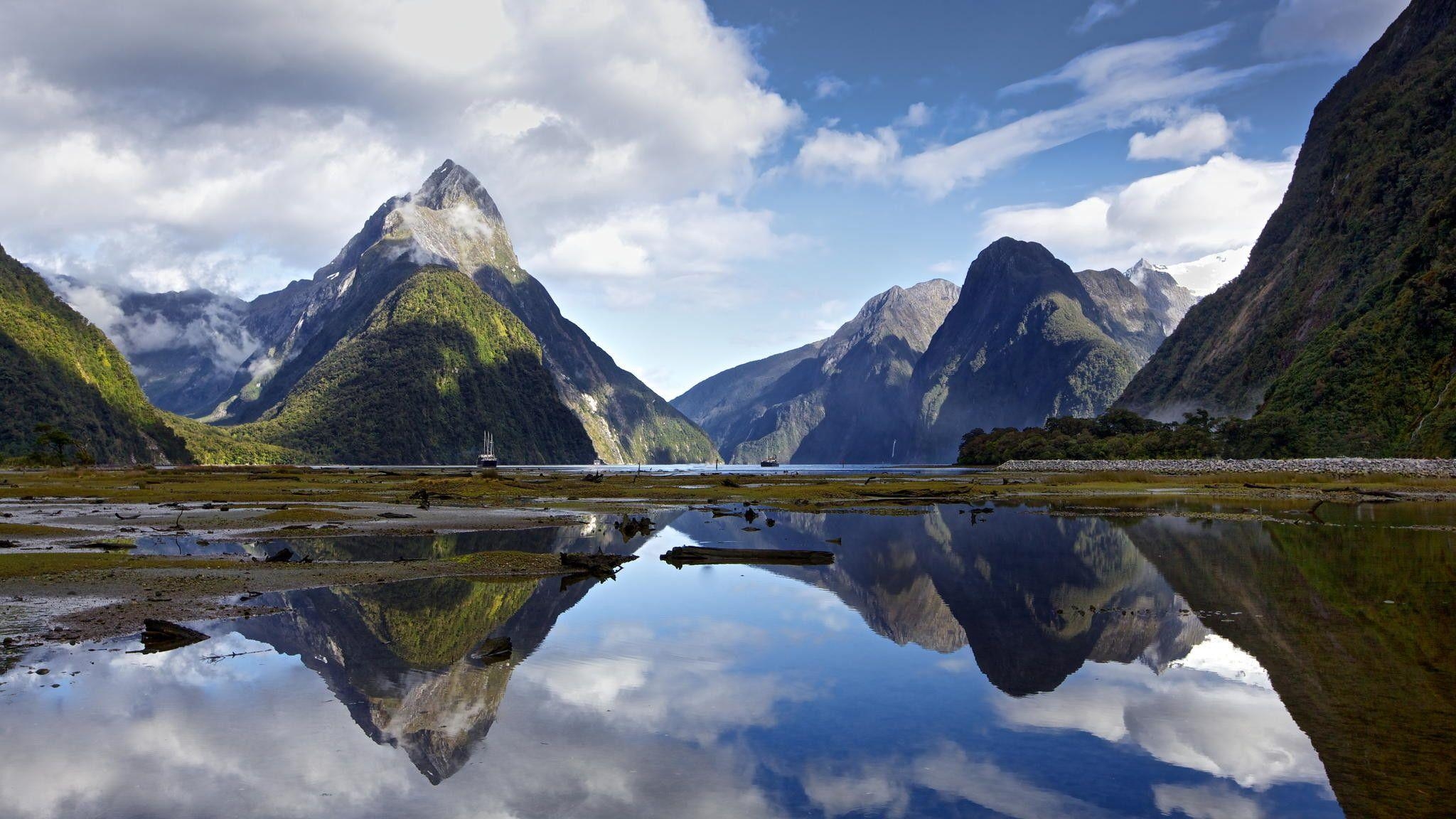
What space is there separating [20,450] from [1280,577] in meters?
166

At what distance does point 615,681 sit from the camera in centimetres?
1349

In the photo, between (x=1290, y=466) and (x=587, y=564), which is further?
(x=1290, y=466)

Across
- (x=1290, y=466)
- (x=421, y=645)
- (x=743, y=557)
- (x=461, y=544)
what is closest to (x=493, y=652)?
(x=421, y=645)

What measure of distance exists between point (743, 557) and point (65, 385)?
6696 inches

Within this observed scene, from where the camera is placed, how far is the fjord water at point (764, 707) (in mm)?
8805

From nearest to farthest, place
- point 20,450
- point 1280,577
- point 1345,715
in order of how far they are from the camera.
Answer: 1. point 1345,715
2. point 1280,577
3. point 20,450

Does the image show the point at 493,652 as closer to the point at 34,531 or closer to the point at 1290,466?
the point at 34,531

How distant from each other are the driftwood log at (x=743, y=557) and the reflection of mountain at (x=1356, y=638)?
10.8 m

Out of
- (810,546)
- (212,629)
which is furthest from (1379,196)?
(212,629)

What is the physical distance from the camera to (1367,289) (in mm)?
123438

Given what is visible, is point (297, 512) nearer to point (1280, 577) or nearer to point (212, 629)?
point (212, 629)

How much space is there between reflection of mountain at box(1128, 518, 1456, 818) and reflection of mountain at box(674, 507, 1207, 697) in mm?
1335

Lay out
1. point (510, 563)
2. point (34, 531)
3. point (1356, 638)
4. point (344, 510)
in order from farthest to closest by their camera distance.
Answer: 1. point (344, 510)
2. point (34, 531)
3. point (510, 563)
4. point (1356, 638)

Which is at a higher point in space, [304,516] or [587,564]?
[587,564]
